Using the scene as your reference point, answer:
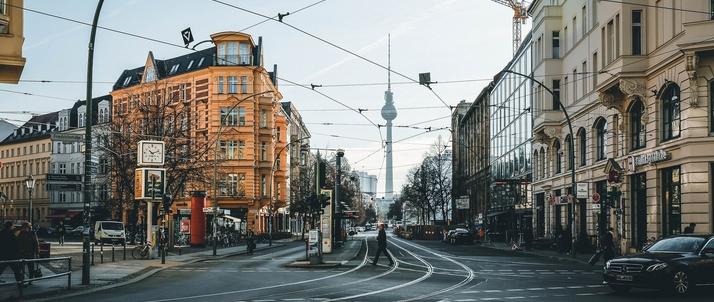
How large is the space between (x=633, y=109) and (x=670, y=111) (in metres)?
4.51

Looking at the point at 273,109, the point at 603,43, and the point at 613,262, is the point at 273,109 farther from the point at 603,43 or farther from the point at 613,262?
the point at 613,262

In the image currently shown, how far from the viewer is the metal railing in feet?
62.4

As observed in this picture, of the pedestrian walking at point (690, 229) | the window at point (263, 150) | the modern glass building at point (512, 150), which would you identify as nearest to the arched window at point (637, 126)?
the pedestrian walking at point (690, 229)

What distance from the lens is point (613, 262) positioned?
67.5ft

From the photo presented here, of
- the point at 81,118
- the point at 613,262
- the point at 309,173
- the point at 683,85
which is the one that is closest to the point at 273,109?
the point at 309,173

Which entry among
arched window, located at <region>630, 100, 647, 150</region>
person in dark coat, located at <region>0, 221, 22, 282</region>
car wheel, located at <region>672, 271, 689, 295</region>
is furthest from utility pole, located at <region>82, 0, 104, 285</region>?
arched window, located at <region>630, 100, 647, 150</region>

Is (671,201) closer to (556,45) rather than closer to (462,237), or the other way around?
(556,45)

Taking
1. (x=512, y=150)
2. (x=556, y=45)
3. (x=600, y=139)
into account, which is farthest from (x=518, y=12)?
(x=600, y=139)

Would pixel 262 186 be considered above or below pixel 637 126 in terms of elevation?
below

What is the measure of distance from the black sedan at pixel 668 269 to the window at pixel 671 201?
46.8 ft

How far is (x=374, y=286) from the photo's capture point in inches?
870

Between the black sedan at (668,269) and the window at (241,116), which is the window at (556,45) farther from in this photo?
the window at (241,116)

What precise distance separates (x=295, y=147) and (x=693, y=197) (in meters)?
96.1

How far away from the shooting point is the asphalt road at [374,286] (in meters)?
18.9
